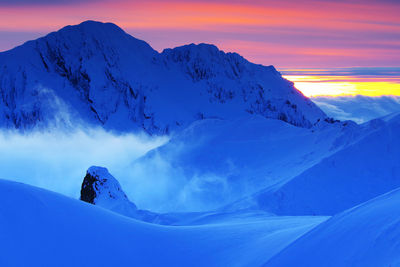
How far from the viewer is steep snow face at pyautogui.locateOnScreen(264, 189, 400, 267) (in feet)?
19.2

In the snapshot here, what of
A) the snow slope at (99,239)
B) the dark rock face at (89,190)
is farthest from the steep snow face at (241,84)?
the snow slope at (99,239)

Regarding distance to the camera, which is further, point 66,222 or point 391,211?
point 66,222

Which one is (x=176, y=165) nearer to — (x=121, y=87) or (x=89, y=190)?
(x=89, y=190)

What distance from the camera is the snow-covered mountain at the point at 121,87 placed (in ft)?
300

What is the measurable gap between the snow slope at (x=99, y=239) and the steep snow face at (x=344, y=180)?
38.0 feet

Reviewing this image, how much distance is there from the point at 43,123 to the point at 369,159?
78.5 metres

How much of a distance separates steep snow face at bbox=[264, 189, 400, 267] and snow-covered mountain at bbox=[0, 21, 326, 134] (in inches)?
3112

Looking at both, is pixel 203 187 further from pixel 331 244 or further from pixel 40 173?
pixel 40 173

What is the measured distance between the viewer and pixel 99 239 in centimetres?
970

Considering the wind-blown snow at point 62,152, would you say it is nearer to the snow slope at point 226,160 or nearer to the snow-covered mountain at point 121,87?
the snow-covered mountain at point 121,87

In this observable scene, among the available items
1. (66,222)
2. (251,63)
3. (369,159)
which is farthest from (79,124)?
(66,222)

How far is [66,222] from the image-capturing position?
Result: 384 inches

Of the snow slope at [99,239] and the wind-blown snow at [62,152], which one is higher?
the snow slope at [99,239]

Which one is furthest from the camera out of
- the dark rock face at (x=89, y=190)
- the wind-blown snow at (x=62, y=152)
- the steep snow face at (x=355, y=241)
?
the wind-blown snow at (x=62, y=152)
